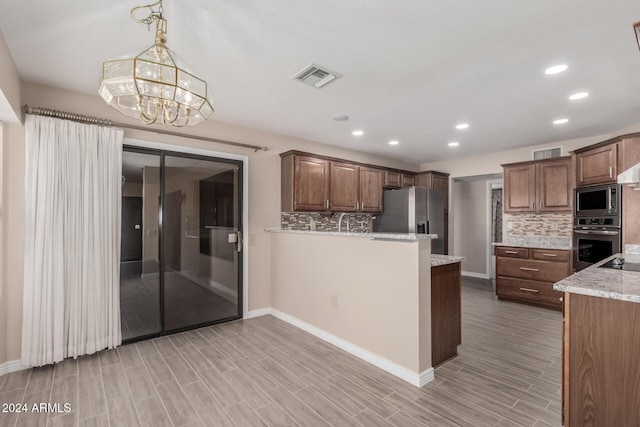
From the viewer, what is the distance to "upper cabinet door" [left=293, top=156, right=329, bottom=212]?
419cm

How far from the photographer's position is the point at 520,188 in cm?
486

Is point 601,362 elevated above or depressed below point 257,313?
above

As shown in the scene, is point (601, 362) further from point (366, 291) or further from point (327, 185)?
point (327, 185)

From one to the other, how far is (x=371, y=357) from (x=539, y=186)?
4.03 m

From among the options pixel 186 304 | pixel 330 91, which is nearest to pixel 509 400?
pixel 330 91

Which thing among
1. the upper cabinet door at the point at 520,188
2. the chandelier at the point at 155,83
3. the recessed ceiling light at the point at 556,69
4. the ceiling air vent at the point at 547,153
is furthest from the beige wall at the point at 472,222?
the chandelier at the point at 155,83

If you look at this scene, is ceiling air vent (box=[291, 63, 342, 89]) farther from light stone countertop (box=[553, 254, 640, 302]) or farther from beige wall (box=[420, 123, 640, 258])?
beige wall (box=[420, 123, 640, 258])

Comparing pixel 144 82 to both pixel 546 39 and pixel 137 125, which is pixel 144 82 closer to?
pixel 137 125

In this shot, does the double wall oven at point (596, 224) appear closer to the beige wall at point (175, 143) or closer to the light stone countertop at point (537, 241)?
the light stone countertop at point (537, 241)

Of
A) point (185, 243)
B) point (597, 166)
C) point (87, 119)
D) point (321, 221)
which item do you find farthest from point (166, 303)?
point (597, 166)

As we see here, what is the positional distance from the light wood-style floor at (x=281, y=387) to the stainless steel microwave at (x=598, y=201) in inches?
67.6

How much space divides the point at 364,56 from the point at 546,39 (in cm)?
123

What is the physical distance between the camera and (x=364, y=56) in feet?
7.34

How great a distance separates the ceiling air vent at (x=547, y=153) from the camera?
471cm
